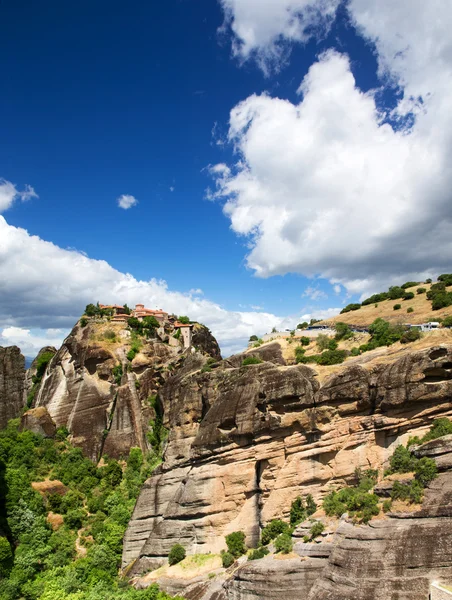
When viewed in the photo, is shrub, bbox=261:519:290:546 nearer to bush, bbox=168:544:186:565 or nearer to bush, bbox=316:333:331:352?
bush, bbox=168:544:186:565

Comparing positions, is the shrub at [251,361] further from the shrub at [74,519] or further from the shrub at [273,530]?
the shrub at [74,519]

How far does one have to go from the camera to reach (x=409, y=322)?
5078cm

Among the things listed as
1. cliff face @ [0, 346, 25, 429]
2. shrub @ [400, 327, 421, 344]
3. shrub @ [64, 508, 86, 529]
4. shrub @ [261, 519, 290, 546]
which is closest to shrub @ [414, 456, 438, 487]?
shrub @ [261, 519, 290, 546]

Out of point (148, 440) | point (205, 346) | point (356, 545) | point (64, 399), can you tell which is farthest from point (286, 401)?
point (205, 346)

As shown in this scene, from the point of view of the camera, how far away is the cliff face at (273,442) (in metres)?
31.7

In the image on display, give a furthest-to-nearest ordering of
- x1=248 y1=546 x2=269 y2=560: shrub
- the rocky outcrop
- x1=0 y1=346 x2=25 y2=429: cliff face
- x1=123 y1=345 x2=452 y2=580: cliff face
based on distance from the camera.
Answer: x1=0 y1=346 x2=25 y2=429: cliff face
the rocky outcrop
x1=123 y1=345 x2=452 y2=580: cliff face
x1=248 y1=546 x2=269 y2=560: shrub

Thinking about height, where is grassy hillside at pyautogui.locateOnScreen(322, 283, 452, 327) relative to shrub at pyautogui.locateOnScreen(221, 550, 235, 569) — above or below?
above

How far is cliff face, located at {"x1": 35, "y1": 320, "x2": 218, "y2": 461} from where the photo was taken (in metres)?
56.0

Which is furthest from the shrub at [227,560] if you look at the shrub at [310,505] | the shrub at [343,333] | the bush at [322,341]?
the shrub at [343,333]

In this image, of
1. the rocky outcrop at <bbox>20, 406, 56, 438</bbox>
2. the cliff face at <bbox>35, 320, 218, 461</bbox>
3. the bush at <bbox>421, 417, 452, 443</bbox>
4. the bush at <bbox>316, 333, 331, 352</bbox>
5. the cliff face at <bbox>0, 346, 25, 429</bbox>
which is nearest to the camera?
the bush at <bbox>421, 417, 452, 443</bbox>

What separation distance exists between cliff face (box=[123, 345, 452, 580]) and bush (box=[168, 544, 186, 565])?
2.28ft

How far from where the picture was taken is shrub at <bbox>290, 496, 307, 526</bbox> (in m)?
32.3

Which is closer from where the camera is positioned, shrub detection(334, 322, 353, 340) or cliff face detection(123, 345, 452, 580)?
cliff face detection(123, 345, 452, 580)

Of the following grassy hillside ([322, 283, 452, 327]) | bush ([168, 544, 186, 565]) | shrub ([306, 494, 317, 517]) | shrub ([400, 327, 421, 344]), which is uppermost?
grassy hillside ([322, 283, 452, 327])
